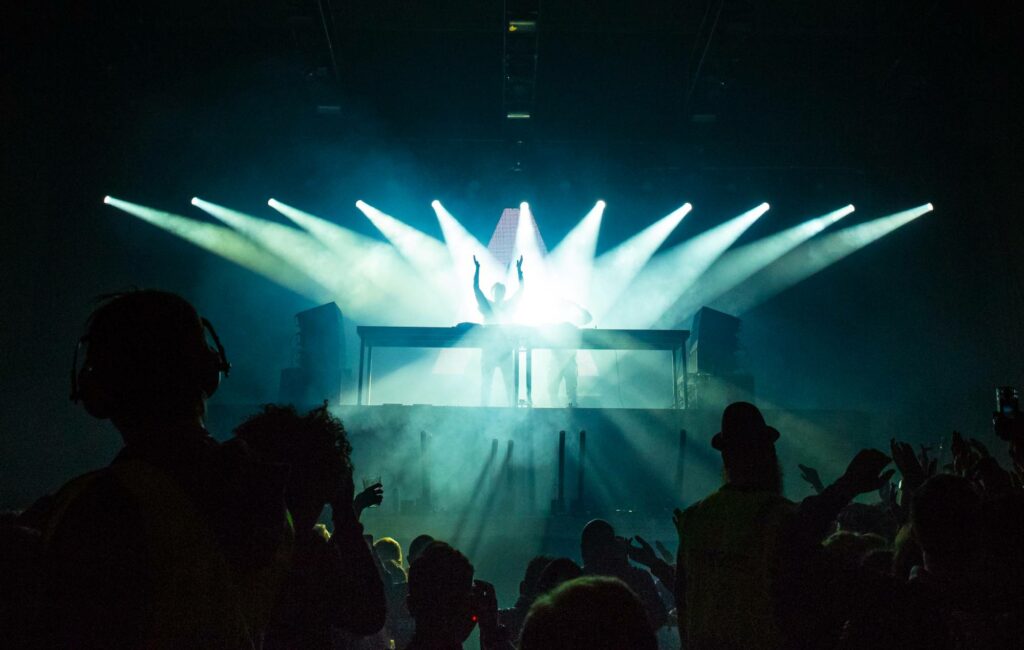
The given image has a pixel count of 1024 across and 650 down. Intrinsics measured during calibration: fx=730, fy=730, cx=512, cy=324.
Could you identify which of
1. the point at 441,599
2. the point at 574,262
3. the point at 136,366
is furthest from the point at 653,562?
the point at 574,262

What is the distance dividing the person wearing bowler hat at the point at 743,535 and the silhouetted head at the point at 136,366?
1707 mm

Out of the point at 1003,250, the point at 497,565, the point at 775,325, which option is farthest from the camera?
the point at 775,325

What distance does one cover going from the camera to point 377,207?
13898mm

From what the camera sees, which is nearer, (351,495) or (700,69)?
(351,495)

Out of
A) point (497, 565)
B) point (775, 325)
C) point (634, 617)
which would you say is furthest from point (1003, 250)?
point (634, 617)

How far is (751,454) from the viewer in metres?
2.47

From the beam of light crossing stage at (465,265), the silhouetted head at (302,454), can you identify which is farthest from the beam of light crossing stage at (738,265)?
the silhouetted head at (302,454)

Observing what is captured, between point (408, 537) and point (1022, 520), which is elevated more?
point (1022, 520)

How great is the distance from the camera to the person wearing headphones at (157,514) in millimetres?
1117

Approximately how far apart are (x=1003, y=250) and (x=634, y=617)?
11.1 metres

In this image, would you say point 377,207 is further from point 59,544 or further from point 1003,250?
point 59,544

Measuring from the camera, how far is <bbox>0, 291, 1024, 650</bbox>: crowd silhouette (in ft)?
3.73

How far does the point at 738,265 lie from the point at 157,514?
544 inches

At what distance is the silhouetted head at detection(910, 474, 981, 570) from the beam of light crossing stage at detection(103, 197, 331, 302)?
12136mm
